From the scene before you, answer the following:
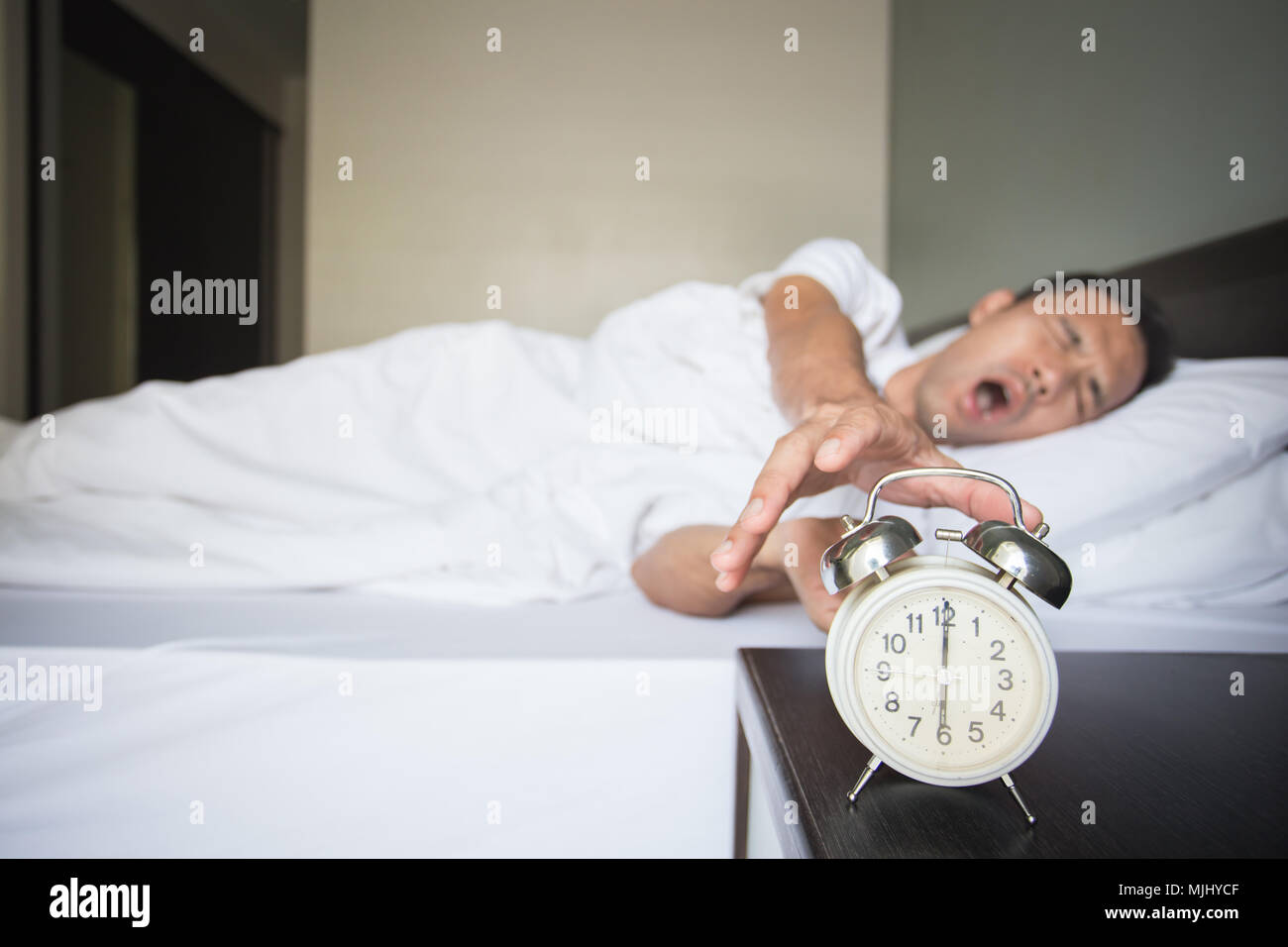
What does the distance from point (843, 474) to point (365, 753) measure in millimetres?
470

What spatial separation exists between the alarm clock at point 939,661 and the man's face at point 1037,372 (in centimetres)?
73

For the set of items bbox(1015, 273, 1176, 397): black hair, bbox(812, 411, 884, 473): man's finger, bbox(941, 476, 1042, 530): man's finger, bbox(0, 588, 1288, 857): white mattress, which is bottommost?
bbox(0, 588, 1288, 857): white mattress

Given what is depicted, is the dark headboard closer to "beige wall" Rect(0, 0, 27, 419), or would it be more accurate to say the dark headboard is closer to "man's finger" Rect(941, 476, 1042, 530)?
"man's finger" Rect(941, 476, 1042, 530)

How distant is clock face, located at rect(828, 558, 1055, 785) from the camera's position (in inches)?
16.4

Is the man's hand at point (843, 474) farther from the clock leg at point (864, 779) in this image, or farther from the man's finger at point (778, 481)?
the clock leg at point (864, 779)

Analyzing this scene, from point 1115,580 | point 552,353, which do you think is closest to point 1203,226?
point 1115,580

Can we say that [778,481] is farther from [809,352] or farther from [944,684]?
[809,352]

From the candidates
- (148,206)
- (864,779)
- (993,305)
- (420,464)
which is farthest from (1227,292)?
(148,206)

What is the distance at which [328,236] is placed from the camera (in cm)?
256

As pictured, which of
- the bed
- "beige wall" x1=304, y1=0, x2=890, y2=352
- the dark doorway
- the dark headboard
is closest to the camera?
the bed

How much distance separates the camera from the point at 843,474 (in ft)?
1.98

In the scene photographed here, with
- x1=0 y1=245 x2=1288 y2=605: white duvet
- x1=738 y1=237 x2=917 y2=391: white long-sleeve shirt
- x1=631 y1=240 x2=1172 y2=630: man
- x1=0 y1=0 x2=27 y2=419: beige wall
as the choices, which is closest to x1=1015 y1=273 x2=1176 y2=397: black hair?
x1=631 y1=240 x2=1172 y2=630: man

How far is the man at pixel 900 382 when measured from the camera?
1.91 feet

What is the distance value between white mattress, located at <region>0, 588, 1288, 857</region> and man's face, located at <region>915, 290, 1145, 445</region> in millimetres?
654
